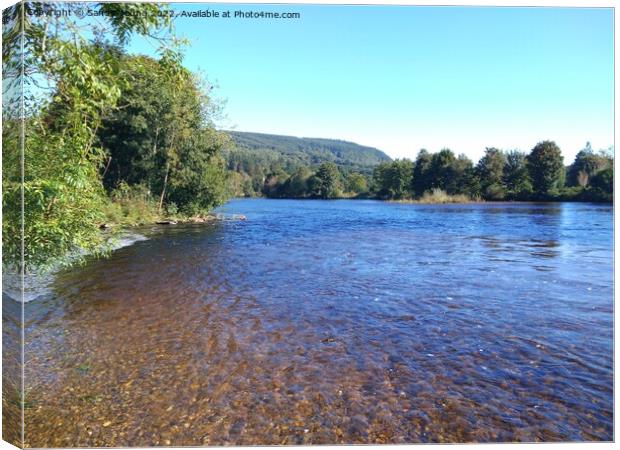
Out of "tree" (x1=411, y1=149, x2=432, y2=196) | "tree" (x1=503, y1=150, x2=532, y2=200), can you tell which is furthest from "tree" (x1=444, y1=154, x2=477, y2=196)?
"tree" (x1=503, y1=150, x2=532, y2=200)

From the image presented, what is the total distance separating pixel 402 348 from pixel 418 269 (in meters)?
5.11

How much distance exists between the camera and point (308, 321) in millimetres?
6109

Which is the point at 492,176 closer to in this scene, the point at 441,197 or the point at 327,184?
the point at 441,197

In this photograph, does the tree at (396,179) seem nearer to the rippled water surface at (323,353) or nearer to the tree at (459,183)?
the tree at (459,183)

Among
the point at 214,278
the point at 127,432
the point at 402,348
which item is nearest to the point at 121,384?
the point at 127,432

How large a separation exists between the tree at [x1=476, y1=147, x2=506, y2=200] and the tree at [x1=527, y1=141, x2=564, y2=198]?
0.52 meters

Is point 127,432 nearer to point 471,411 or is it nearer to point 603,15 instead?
point 471,411

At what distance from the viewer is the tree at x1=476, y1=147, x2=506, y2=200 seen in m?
7.69

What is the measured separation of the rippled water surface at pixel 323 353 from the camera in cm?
342

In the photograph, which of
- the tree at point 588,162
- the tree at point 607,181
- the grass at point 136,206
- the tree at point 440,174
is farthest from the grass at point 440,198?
the grass at point 136,206

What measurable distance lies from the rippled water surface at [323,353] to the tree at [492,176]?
1467 millimetres

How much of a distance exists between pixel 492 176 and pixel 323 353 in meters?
6.61

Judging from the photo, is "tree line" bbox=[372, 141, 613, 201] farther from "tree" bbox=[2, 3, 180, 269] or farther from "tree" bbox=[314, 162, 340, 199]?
"tree" bbox=[314, 162, 340, 199]

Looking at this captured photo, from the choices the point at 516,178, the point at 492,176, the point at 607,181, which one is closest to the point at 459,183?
the point at 492,176
